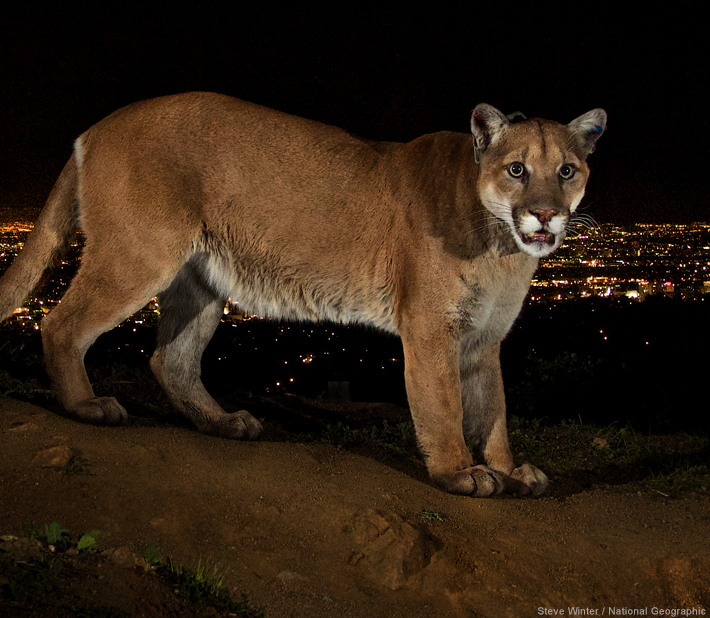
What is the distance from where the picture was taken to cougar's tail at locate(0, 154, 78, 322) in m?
5.29

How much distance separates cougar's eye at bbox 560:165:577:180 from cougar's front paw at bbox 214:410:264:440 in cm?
269

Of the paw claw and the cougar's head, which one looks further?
the paw claw

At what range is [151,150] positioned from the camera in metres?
5.11

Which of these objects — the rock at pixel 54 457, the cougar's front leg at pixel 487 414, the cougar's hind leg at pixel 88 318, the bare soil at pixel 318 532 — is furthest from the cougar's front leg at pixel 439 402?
the rock at pixel 54 457

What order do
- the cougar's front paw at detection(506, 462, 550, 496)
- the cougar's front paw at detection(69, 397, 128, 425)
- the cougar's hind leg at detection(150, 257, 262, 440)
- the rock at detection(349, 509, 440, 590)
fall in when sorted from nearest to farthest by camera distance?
the rock at detection(349, 509, 440, 590) → the cougar's front paw at detection(69, 397, 128, 425) → the cougar's front paw at detection(506, 462, 550, 496) → the cougar's hind leg at detection(150, 257, 262, 440)

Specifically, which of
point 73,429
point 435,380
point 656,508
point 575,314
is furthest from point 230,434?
point 575,314

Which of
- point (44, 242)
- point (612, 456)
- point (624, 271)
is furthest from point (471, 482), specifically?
point (624, 271)

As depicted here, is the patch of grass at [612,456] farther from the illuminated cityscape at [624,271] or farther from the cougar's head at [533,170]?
the illuminated cityscape at [624,271]

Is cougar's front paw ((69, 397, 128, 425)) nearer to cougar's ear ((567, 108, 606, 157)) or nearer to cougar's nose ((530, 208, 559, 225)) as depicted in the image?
cougar's nose ((530, 208, 559, 225))

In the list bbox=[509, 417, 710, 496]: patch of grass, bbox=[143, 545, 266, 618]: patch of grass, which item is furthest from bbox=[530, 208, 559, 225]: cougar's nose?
bbox=[143, 545, 266, 618]: patch of grass

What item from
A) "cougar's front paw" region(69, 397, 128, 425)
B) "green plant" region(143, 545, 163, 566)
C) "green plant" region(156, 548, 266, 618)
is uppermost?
"green plant" region(143, 545, 163, 566)

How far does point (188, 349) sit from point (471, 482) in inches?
91.6

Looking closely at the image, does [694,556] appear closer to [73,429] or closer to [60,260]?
[73,429]

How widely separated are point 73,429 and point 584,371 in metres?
5.42
